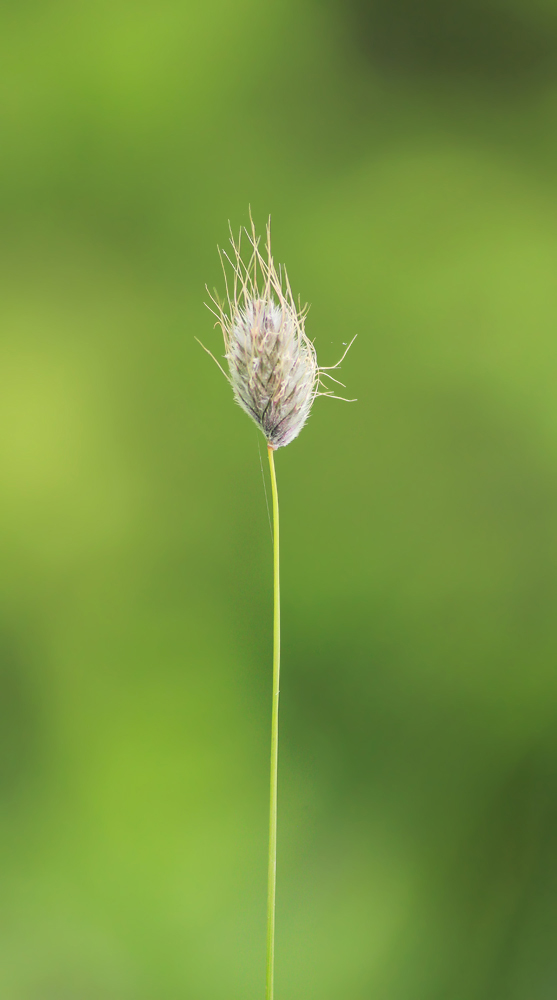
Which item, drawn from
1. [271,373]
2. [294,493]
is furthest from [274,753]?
[294,493]

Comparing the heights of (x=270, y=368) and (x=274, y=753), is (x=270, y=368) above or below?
above

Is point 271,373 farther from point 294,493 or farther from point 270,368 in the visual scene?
point 294,493

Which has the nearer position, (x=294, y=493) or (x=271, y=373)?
(x=271, y=373)

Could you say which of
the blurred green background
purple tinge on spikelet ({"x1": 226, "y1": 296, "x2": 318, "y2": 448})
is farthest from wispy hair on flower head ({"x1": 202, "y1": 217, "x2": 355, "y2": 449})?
the blurred green background

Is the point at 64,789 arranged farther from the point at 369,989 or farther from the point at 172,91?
the point at 172,91

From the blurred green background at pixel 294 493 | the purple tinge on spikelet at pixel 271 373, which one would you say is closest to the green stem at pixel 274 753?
the purple tinge on spikelet at pixel 271 373

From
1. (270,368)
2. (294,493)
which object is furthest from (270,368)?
(294,493)

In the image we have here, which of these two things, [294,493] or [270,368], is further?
[294,493]

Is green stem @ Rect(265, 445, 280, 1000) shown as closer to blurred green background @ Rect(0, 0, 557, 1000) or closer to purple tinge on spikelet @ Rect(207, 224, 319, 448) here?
purple tinge on spikelet @ Rect(207, 224, 319, 448)
